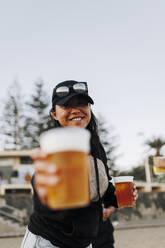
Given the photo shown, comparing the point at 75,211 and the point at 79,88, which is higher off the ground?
the point at 79,88

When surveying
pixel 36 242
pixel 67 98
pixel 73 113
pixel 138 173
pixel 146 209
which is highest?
pixel 67 98

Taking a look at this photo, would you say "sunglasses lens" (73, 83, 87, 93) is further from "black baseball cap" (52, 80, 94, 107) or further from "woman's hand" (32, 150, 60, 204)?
"woman's hand" (32, 150, 60, 204)

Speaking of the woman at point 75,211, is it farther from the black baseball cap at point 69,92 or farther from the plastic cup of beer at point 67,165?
the plastic cup of beer at point 67,165

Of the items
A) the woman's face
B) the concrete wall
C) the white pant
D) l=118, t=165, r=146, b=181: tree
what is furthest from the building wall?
l=118, t=165, r=146, b=181: tree

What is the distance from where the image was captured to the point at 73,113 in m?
2.01

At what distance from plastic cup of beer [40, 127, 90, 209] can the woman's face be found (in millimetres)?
1011

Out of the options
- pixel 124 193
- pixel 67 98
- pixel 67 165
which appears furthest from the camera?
pixel 124 193

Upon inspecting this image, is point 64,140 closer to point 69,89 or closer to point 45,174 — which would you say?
point 45,174

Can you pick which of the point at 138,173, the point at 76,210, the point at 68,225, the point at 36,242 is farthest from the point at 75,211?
the point at 138,173

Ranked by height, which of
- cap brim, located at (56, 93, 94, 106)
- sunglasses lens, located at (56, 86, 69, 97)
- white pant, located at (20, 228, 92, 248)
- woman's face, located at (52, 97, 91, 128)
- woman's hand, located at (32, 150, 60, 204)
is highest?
sunglasses lens, located at (56, 86, 69, 97)

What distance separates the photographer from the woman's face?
6.58ft

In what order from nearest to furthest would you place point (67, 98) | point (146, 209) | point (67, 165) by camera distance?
point (67, 165) → point (67, 98) → point (146, 209)

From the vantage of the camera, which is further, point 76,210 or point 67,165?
point 76,210

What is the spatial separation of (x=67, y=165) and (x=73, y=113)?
1081 mm
